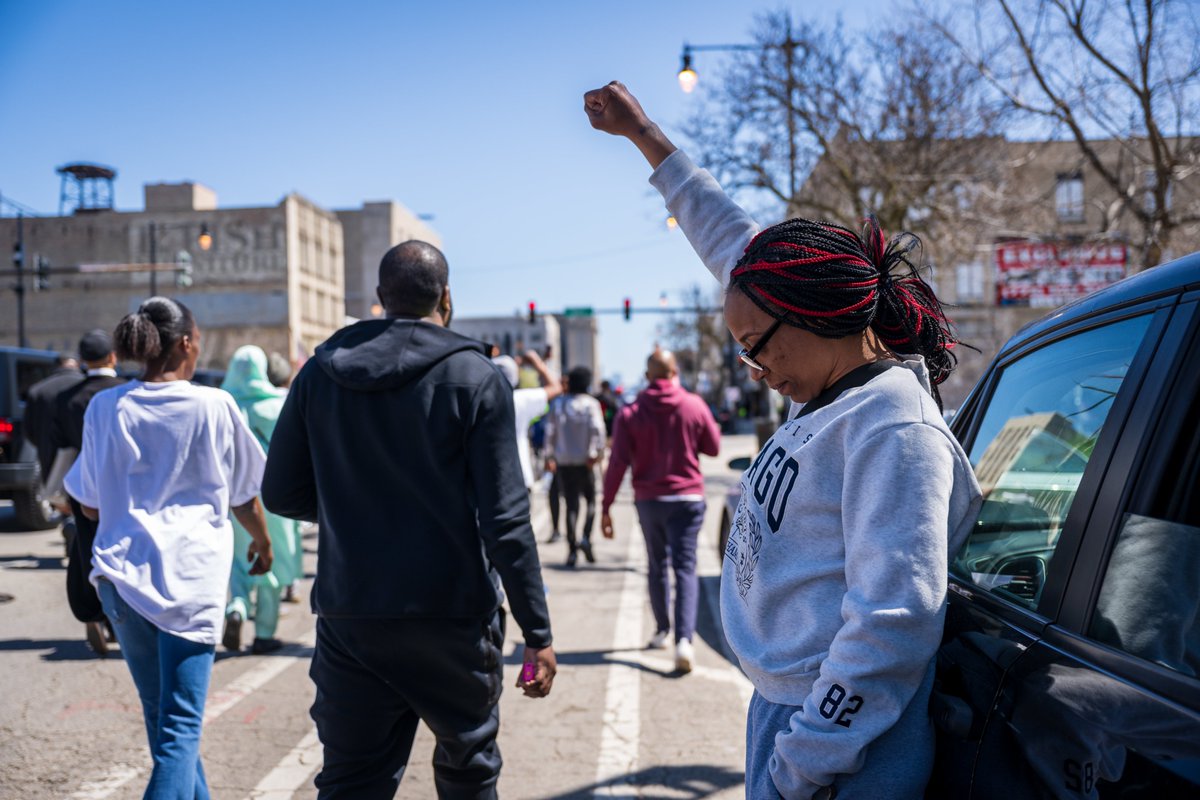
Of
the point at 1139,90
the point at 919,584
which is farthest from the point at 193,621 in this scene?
the point at 1139,90

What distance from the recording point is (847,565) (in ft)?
5.26

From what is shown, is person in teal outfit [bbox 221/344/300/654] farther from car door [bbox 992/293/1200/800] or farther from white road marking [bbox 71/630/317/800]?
car door [bbox 992/293/1200/800]

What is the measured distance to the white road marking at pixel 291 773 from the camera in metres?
4.05

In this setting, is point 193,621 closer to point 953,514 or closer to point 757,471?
point 757,471

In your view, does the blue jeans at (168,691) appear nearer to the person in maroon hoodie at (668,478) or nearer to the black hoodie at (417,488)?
the black hoodie at (417,488)

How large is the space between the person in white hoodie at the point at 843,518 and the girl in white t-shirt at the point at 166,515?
1.99 meters

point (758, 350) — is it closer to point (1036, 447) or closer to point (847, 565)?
point (847, 565)

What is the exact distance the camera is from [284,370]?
823 centimetres

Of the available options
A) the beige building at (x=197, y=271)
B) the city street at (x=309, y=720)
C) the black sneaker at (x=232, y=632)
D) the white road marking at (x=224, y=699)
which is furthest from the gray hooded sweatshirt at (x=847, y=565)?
the beige building at (x=197, y=271)

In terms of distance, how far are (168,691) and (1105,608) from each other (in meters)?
2.69

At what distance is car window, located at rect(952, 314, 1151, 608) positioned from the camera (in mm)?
1819

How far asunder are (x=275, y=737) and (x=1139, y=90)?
38.1ft

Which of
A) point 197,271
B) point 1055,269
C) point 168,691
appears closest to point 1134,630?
point 168,691

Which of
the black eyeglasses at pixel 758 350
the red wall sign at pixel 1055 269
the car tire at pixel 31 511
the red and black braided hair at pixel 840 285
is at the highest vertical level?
the red wall sign at pixel 1055 269
